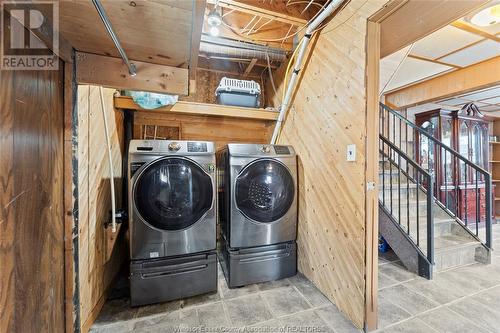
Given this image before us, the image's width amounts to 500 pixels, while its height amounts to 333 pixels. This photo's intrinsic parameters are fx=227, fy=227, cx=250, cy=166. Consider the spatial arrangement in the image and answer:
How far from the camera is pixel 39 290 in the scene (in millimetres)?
989

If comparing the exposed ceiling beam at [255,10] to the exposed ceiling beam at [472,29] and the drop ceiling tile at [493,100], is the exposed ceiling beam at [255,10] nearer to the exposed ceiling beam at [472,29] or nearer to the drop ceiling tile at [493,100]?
the exposed ceiling beam at [472,29]

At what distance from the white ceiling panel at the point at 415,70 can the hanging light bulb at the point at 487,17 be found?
83 centimetres

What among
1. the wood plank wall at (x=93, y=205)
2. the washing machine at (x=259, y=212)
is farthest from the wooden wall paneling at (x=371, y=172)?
the wood plank wall at (x=93, y=205)

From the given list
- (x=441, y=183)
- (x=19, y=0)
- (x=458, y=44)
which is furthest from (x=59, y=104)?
(x=441, y=183)

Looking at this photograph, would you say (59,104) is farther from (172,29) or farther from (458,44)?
(458,44)

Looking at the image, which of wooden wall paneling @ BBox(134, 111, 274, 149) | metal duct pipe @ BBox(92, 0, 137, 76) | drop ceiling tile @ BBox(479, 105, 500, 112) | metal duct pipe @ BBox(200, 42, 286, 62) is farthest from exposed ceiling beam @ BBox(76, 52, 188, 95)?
drop ceiling tile @ BBox(479, 105, 500, 112)

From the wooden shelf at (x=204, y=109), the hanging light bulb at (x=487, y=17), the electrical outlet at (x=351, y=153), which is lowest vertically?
the electrical outlet at (x=351, y=153)

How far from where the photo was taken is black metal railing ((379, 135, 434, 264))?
2381 millimetres

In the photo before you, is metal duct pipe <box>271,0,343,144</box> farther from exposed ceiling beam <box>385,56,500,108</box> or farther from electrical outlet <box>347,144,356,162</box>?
exposed ceiling beam <box>385,56,500,108</box>

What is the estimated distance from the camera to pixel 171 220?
1.84 m

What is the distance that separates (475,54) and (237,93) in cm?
298

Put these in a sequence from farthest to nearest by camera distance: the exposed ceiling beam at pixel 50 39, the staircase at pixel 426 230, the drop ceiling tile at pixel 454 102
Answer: the drop ceiling tile at pixel 454 102, the staircase at pixel 426 230, the exposed ceiling beam at pixel 50 39

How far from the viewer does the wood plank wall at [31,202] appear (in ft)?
2.64

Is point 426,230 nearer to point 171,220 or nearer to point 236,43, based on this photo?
point 171,220
